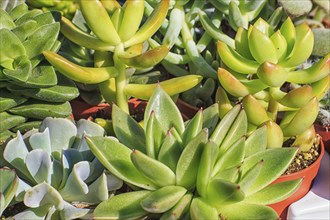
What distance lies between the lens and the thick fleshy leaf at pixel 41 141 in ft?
2.81

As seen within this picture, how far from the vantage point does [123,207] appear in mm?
799

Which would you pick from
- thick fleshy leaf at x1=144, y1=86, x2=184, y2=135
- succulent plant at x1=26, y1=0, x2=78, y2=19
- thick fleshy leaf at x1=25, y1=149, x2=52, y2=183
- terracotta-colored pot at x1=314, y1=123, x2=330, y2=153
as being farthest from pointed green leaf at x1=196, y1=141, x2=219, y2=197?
succulent plant at x1=26, y1=0, x2=78, y2=19

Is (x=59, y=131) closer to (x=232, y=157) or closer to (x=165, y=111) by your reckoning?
(x=165, y=111)

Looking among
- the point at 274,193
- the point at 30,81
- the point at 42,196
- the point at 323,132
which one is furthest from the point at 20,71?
the point at 323,132

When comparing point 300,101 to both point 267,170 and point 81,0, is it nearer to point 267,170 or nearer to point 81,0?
point 267,170

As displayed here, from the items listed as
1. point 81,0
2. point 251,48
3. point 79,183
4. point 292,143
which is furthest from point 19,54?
point 292,143

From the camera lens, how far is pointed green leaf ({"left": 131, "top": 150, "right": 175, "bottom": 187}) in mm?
755

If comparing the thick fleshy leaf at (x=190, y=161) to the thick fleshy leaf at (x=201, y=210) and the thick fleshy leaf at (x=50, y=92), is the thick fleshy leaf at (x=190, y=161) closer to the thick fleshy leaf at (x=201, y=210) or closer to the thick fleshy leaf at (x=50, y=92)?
the thick fleshy leaf at (x=201, y=210)

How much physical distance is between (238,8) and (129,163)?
0.48 metres

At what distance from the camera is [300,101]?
3.17ft

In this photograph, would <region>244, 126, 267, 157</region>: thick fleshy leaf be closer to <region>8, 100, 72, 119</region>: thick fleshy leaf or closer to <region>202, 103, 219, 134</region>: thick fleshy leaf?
<region>202, 103, 219, 134</region>: thick fleshy leaf

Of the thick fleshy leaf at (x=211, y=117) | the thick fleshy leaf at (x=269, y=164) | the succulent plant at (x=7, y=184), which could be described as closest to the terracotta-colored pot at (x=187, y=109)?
the thick fleshy leaf at (x=211, y=117)

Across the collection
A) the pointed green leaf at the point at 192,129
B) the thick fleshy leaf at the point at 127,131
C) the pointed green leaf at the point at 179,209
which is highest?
the pointed green leaf at the point at 192,129

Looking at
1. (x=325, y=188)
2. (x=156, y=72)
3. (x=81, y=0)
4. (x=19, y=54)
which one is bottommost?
(x=325, y=188)
